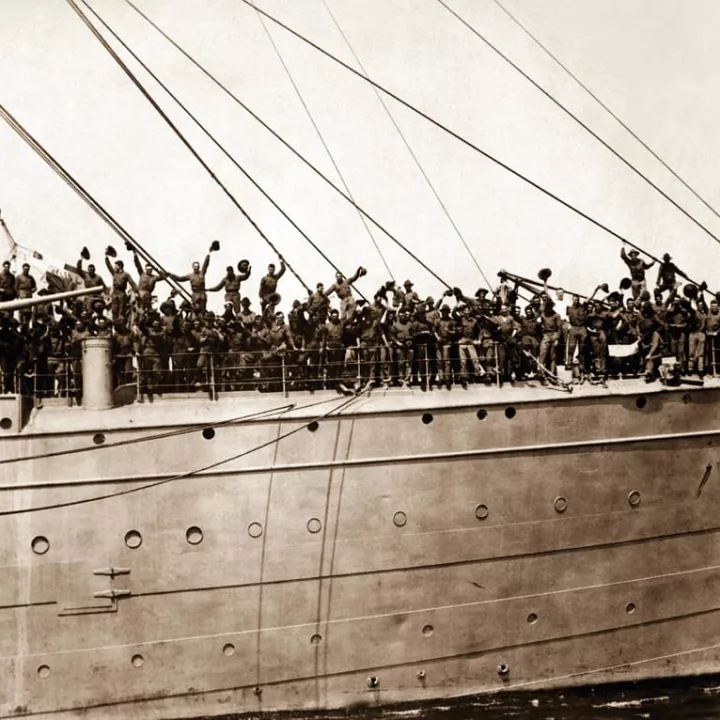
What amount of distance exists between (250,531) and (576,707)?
4.44 meters

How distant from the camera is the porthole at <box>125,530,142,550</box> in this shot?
1027 cm

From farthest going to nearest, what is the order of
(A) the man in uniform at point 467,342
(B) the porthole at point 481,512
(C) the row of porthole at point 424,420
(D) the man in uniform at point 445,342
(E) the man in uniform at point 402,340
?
(E) the man in uniform at point 402,340
(A) the man in uniform at point 467,342
(D) the man in uniform at point 445,342
(B) the porthole at point 481,512
(C) the row of porthole at point 424,420

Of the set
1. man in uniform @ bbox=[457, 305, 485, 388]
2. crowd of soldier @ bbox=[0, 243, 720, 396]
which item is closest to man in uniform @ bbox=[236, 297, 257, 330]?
crowd of soldier @ bbox=[0, 243, 720, 396]

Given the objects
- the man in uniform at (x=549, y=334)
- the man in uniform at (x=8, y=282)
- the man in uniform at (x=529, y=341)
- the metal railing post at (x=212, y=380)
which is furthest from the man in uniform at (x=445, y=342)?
the man in uniform at (x=8, y=282)

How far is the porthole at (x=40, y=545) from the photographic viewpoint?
33.3 feet

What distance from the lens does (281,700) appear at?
1052cm

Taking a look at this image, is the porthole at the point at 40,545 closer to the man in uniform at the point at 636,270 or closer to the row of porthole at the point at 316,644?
the row of porthole at the point at 316,644

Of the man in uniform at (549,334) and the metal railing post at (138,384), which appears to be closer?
the metal railing post at (138,384)

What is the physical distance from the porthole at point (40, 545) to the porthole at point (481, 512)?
5046mm

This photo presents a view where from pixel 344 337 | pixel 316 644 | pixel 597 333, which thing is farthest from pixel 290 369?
pixel 597 333

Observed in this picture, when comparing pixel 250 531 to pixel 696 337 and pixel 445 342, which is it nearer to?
pixel 445 342

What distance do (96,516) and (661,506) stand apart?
6964mm

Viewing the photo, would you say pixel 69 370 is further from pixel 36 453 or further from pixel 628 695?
pixel 628 695

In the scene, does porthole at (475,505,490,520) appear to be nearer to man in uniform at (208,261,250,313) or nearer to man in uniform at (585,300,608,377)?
man in uniform at (585,300,608,377)
